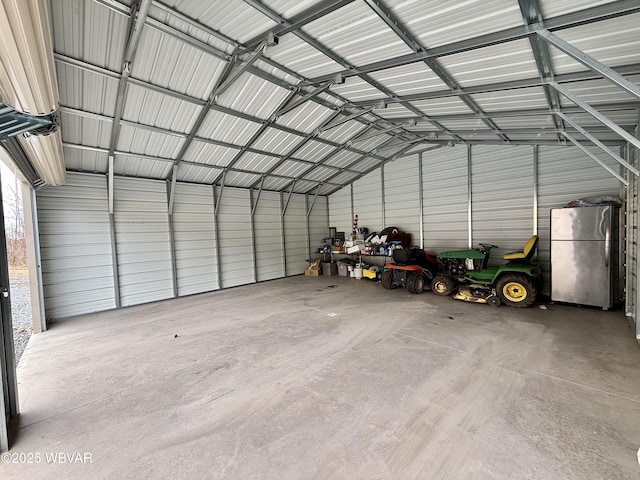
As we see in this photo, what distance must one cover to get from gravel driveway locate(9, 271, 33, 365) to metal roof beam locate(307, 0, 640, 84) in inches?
243

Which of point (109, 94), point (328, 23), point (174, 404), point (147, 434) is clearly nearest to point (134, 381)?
point (174, 404)

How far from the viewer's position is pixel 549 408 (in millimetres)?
2277

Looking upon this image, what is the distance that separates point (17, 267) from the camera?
7594 mm

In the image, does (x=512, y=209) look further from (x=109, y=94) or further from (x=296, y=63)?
(x=109, y=94)

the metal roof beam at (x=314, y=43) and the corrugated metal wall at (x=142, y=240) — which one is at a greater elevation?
the metal roof beam at (x=314, y=43)

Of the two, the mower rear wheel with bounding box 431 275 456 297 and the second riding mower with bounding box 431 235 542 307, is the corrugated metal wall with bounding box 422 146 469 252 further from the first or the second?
the mower rear wheel with bounding box 431 275 456 297

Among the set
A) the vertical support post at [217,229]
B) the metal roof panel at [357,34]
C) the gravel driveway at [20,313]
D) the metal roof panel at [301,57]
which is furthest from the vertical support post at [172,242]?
the metal roof panel at [357,34]

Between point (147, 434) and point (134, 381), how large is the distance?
104 cm

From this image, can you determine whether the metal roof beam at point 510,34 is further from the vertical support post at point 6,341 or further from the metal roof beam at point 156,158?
the vertical support post at point 6,341

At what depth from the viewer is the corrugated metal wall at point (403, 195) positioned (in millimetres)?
8086

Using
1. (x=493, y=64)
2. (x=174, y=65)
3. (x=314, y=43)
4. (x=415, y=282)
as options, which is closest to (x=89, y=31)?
(x=174, y=65)

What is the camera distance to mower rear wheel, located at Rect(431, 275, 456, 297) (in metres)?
6.02

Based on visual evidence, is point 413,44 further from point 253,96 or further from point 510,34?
point 253,96

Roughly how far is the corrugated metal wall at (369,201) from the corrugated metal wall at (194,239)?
15.8 ft
